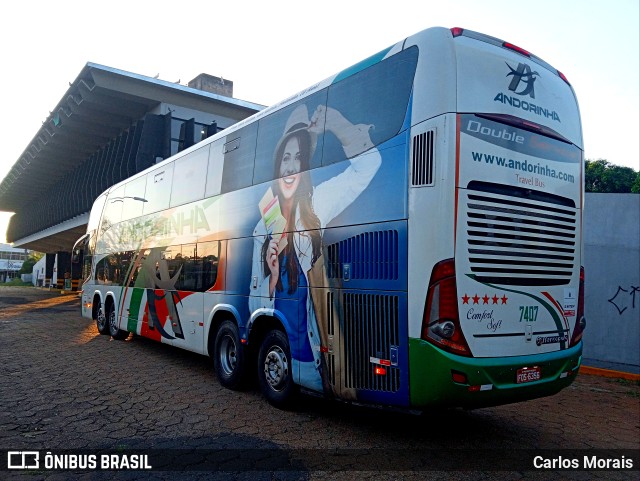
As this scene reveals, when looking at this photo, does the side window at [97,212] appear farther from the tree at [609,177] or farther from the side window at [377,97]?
the tree at [609,177]

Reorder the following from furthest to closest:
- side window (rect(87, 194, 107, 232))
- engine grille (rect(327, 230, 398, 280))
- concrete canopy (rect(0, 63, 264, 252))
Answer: concrete canopy (rect(0, 63, 264, 252)) → side window (rect(87, 194, 107, 232)) → engine grille (rect(327, 230, 398, 280))

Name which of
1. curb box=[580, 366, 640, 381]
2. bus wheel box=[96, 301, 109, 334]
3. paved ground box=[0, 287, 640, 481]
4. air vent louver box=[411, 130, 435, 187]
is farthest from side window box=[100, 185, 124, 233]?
curb box=[580, 366, 640, 381]

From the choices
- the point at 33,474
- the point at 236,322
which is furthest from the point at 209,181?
the point at 33,474

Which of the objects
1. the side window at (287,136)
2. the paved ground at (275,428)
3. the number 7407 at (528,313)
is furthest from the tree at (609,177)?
the number 7407 at (528,313)

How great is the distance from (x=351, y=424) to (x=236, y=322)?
2324 mm

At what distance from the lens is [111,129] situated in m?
29.1

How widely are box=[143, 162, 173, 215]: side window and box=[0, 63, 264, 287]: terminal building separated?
13.4 meters

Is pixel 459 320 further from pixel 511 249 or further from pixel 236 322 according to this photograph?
pixel 236 322

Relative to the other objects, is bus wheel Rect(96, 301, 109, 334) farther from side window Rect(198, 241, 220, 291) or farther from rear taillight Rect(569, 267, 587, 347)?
rear taillight Rect(569, 267, 587, 347)

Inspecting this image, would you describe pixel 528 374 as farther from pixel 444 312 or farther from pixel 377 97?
pixel 377 97

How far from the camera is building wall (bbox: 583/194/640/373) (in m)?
9.87

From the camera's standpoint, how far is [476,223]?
4.68m

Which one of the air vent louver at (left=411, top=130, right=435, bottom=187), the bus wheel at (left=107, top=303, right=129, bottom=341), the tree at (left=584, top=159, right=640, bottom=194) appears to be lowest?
the bus wheel at (left=107, top=303, right=129, bottom=341)

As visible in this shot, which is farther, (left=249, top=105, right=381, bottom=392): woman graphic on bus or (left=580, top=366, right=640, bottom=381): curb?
(left=580, top=366, right=640, bottom=381): curb
